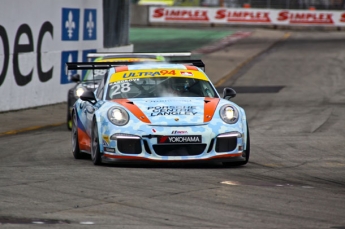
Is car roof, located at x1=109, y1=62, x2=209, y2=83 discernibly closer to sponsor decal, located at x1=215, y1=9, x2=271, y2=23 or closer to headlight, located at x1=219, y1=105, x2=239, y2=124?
headlight, located at x1=219, y1=105, x2=239, y2=124

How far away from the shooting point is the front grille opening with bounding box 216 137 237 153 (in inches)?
423

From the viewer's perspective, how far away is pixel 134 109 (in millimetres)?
10992

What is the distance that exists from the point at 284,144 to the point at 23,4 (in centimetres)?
902

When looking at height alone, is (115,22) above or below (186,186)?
below

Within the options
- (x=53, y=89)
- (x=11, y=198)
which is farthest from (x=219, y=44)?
(x=11, y=198)

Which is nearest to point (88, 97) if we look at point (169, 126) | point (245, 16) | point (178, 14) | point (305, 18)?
point (169, 126)

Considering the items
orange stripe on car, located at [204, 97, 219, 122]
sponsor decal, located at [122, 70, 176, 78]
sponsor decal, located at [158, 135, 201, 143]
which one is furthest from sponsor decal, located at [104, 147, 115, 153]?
sponsor decal, located at [122, 70, 176, 78]

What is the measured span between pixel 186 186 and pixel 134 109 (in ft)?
6.98

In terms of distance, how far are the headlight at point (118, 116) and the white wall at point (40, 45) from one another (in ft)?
30.0

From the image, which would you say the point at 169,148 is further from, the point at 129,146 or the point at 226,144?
the point at 226,144

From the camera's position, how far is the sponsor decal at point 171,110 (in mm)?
10867

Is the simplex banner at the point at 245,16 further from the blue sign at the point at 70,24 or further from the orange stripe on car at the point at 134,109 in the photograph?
the orange stripe on car at the point at 134,109

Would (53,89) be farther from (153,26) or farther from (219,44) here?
(153,26)

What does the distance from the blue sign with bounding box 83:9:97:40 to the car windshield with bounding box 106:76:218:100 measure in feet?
41.8
